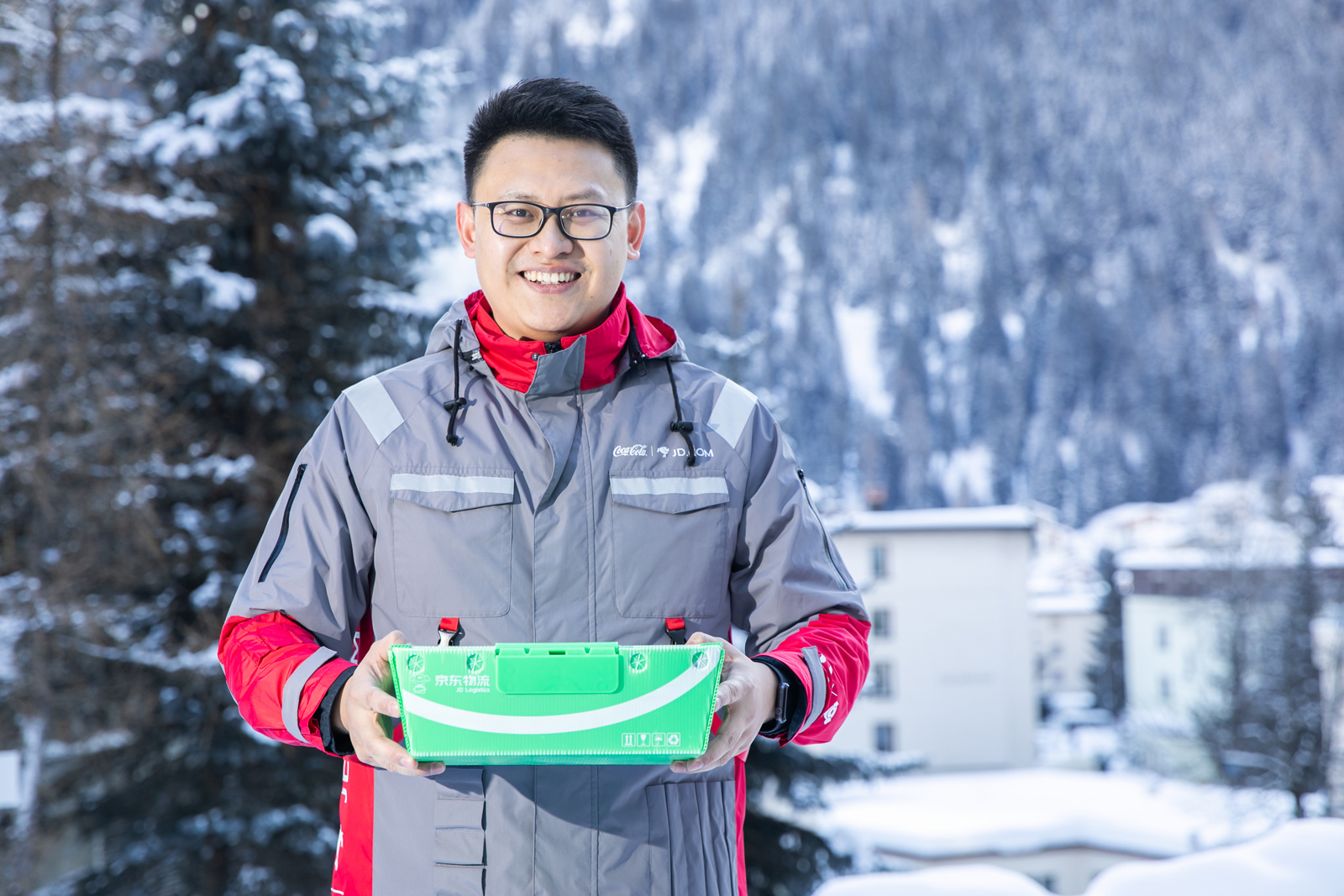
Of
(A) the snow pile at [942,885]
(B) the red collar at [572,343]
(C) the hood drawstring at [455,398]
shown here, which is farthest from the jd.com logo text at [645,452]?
(A) the snow pile at [942,885]

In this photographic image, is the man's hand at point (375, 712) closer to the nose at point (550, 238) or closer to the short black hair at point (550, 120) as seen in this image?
the nose at point (550, 238)

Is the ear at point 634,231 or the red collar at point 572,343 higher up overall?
the ear at point 634,231

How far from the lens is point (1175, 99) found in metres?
139

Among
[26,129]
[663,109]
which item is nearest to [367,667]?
[26,129]

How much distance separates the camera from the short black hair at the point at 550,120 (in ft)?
5.20

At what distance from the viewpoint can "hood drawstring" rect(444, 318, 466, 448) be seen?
156 centimetres

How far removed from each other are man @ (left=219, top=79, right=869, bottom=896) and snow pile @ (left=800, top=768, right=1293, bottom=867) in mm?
21322

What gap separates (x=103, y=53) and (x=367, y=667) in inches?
328

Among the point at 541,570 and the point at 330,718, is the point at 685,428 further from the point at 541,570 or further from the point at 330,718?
the point at 330,718

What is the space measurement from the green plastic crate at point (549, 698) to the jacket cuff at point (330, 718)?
17 centimetres

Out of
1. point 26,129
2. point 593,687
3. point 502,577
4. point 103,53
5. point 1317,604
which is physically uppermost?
point 103,53

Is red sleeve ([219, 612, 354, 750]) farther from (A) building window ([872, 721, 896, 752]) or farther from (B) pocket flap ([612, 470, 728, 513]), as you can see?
(A) building window ([872, 721, 896, 752])

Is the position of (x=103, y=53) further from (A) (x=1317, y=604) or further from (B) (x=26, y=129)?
(A) (x=1317, y=604)

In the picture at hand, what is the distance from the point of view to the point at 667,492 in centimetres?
154
